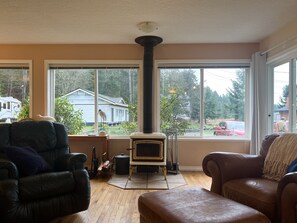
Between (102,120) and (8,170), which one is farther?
(102,120)

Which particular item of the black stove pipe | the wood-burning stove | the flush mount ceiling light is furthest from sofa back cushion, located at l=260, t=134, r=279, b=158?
the flush mount ceiling light

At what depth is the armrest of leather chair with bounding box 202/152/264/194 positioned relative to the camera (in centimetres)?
229

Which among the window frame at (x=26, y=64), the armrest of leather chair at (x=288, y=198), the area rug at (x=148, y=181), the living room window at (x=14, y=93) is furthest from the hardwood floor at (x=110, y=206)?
the living room window at (x=14, y=93)

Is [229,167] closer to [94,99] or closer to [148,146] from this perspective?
[148,146]

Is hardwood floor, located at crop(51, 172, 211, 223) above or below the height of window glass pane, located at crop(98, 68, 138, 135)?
below

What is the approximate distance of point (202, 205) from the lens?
1.62 m

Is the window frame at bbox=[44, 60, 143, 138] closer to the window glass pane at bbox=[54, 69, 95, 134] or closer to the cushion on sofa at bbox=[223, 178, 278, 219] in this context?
the window glass pane at bbox=[54, 69, 95, 134]

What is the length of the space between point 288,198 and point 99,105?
3472mm

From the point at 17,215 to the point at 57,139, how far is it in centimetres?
105

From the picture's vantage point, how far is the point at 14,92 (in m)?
4.41

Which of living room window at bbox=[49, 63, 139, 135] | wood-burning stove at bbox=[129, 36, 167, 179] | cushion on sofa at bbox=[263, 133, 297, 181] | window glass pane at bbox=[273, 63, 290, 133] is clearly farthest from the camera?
living room window at bbox=[49, 63, 139, 135]

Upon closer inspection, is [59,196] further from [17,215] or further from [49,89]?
[49,89]

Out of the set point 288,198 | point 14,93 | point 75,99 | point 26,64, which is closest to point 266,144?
point 288,198

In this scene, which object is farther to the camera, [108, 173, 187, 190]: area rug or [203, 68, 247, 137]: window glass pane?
[203, 68, 247, 137]: window glass pane
